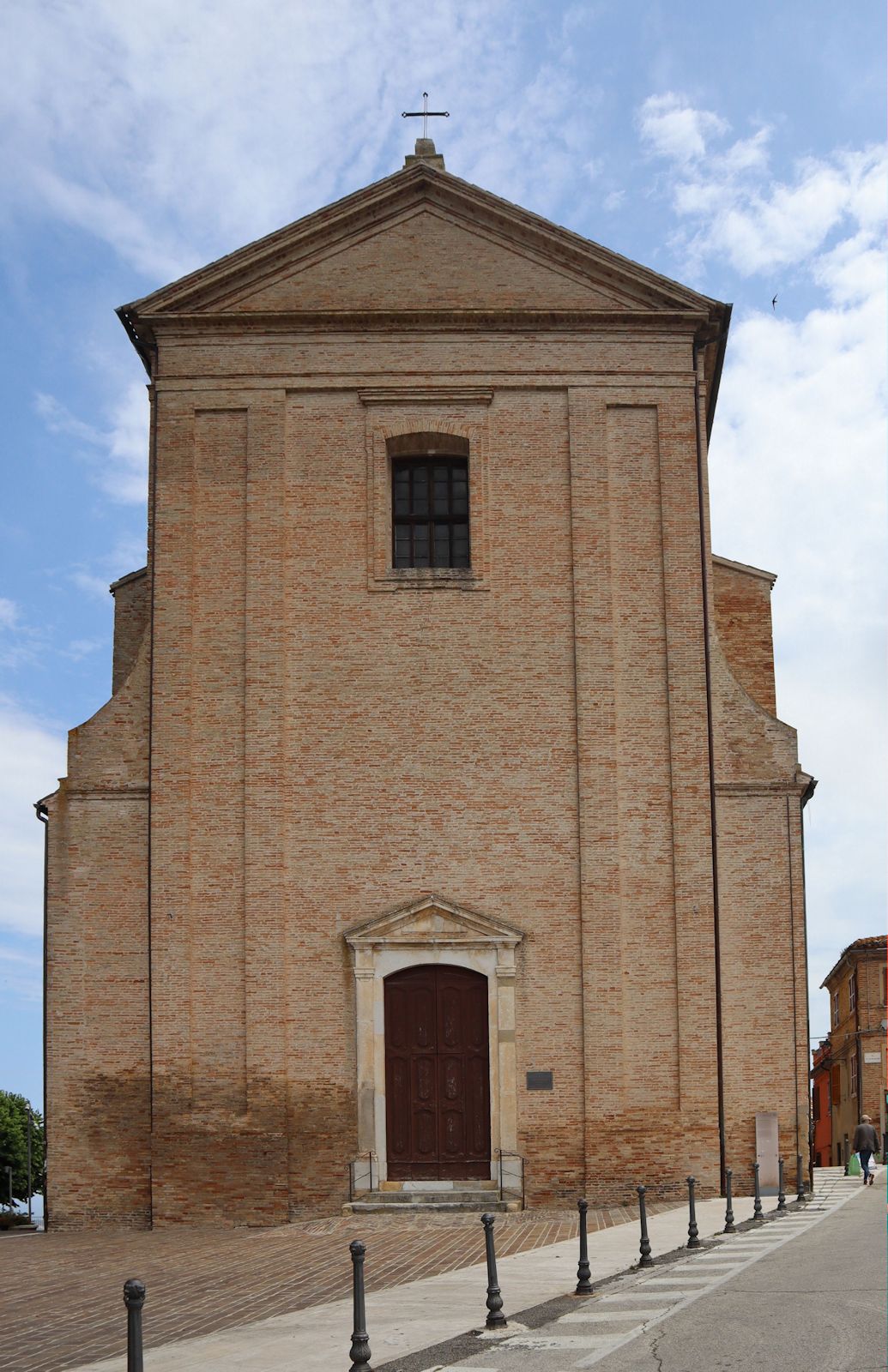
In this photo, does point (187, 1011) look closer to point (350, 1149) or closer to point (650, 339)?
point (350, 1149)

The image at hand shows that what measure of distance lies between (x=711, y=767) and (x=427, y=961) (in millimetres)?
4454

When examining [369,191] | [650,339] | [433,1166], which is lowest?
[433,1166]

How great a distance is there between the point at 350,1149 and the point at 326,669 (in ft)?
20.0

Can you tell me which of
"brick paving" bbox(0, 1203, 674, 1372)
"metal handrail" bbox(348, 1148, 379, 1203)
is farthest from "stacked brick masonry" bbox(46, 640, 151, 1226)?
"metal handrail" bbox(348, 1148, 379, 1203)

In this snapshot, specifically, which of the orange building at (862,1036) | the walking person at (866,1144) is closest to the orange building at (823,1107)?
the orange building at (862,1036)

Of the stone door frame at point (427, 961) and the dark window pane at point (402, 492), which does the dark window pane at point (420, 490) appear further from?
the stone door frame at point (427, 961)

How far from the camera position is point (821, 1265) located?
12.7 m

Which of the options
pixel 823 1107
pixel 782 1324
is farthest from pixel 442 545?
pixel 823 1107

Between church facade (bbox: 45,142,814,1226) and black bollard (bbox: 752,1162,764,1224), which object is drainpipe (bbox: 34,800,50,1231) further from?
black bollard (bbox: 752,1162,764,1224)

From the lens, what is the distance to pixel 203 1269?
15.0 m

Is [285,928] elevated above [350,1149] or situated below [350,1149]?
above

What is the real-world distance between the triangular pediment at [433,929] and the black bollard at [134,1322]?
13.4m

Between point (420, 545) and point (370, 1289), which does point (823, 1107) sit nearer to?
point (420, 545)

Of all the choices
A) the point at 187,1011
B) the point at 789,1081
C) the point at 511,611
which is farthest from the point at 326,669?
the point at 789,1081
